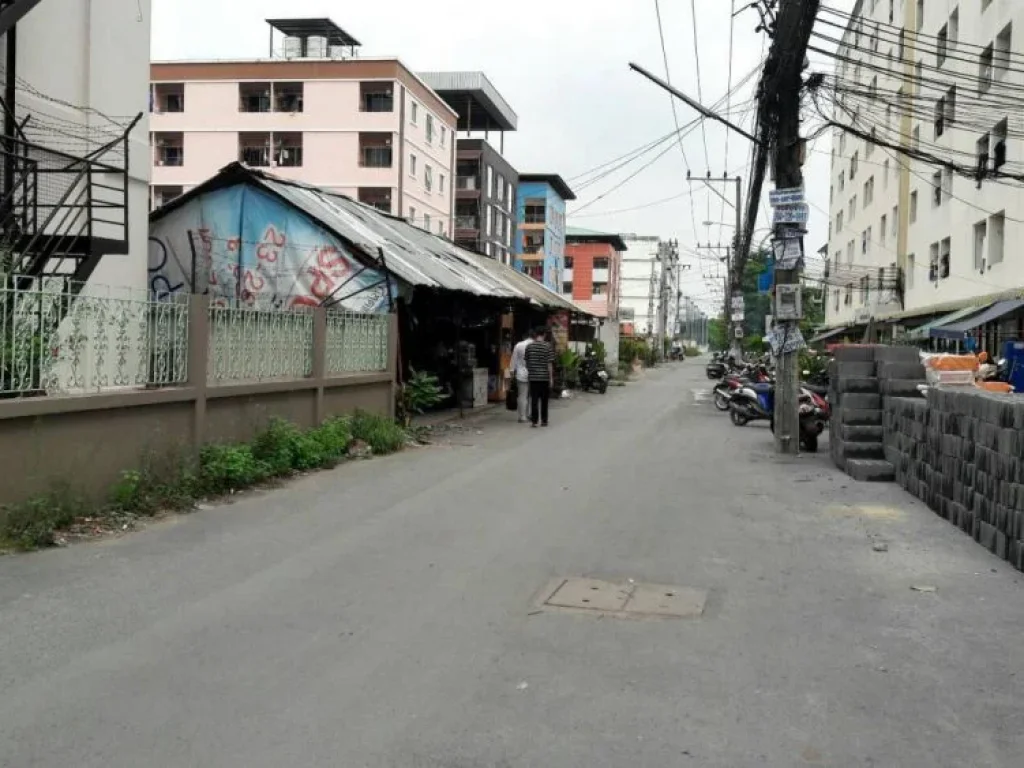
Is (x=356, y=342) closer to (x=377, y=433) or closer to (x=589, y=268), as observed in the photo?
(x=377, y=433)

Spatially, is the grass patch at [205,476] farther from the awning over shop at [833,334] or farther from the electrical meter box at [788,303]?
the awning over shop at [833,334]

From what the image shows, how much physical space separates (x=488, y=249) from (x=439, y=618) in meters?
61.1

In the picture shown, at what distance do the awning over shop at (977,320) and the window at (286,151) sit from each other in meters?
37.6

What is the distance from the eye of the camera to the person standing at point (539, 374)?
56.3 feet

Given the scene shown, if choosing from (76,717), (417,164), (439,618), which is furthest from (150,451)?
(417,164)

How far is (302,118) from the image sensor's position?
166 feet

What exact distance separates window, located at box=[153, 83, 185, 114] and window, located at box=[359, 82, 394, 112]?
9.86 meters

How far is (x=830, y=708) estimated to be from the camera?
4227mm

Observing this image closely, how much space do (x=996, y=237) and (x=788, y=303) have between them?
14.8 meters

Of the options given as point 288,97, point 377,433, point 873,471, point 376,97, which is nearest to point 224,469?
point 377,433

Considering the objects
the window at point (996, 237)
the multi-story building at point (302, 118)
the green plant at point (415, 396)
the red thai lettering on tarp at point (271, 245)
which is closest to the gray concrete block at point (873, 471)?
the green plant at point (415, 396)

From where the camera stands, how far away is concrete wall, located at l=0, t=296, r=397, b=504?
7332mm

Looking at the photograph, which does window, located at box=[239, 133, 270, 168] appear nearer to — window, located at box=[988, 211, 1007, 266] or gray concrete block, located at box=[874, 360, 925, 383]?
window, located at box=[988, 211, 1007, 266]

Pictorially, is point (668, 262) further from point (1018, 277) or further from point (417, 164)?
point (1018, 277)
